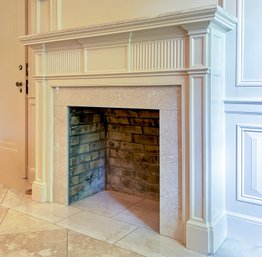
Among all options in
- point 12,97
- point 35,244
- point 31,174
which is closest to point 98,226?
point 35,244

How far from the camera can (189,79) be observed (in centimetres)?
205

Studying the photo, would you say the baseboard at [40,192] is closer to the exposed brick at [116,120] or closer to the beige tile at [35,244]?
the beige tile at [35,244]

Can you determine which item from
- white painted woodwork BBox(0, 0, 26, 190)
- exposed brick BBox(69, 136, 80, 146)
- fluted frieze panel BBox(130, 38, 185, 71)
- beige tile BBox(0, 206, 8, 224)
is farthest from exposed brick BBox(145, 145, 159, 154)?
white painted woodwork BBox(0, 0, 26, 190)

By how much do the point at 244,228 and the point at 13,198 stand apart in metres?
2.01

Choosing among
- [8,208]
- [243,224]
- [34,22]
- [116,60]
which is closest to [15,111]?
[34,22]

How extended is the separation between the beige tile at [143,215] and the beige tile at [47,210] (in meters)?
0.41

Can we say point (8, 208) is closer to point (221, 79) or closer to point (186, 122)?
point (186, 122)

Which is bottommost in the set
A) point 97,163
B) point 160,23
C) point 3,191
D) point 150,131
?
point 3,191

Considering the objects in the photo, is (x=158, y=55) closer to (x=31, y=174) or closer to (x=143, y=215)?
(x=143, y=215)

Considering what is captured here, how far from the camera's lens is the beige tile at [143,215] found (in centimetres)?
246

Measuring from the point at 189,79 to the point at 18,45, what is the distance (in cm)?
233

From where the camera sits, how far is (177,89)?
84.5 inches

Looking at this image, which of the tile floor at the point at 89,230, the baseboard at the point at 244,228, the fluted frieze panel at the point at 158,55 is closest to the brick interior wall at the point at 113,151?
the tile floor at the point at 89,230

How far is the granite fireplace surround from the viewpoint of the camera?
Answer: 79.2 inches
